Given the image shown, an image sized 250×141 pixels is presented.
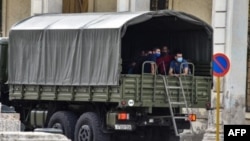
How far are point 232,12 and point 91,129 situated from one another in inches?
210

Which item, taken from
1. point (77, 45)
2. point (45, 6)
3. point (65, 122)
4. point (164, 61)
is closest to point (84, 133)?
point (65, 122)

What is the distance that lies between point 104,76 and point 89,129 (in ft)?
4.43

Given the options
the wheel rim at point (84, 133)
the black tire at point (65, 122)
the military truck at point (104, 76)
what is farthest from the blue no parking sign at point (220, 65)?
the black tire at point (65, 122)

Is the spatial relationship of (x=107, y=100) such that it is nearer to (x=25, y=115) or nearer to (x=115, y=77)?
(x=115, y=77)

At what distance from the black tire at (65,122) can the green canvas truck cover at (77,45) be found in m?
0.81

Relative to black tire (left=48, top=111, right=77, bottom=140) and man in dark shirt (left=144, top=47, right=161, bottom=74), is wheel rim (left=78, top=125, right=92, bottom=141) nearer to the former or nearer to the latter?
black tire (left=48, top=111, right=77, bottom=140)

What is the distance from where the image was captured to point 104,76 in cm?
2780

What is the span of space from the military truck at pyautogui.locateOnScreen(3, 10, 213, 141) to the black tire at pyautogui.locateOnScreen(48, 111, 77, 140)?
0.02 meters

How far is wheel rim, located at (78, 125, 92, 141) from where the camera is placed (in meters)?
28.2

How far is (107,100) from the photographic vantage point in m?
27.5

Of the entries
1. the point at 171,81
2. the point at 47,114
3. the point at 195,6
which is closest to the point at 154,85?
the point at 171,81

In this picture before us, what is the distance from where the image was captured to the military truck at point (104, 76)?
27469mm

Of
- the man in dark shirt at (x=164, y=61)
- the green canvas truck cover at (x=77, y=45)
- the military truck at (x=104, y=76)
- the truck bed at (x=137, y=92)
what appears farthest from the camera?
the man in dark shirt at (x=164, y=61)

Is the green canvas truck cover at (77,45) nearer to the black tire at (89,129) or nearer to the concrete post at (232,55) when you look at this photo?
the black tire at (89,129)
